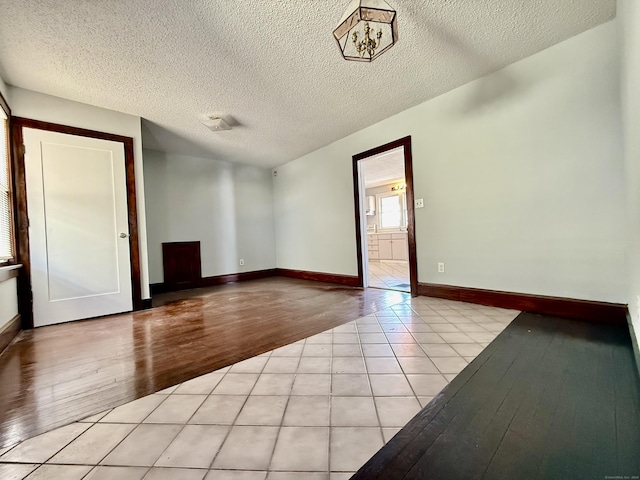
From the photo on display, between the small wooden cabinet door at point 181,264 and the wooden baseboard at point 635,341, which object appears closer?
the wooden baseboard at point 635,341

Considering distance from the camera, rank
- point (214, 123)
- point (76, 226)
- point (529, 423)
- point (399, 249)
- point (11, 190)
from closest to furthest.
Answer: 1. point (529, 423)
2. point (11, 190)
3. point (76, 226)
4. point (214, 123)
5. point (399, 249)

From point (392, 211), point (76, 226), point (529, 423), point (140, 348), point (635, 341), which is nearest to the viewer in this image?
point (529, 423)

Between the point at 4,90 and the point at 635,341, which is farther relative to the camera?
the point at 4,90

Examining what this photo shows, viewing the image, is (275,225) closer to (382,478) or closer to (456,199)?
(456,199)

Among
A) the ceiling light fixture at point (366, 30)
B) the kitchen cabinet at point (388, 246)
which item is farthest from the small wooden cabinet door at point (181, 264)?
the kitchen cabinet at point (388, 246)

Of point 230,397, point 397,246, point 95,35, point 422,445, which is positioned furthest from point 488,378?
point 397,246

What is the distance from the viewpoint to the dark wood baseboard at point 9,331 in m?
2.08

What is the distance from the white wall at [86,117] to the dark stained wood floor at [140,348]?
37.0 inches

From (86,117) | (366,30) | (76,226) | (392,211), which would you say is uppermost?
(86,117)

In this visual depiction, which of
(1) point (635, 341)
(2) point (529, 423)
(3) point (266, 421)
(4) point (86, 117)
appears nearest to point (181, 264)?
(4) point (86, 117)

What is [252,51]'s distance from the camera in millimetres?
2133

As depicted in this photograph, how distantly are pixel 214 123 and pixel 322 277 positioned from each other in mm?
2982

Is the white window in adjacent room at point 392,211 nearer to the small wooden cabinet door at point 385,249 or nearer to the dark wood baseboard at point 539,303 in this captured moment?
the small wooden cabinet door at point 385,249

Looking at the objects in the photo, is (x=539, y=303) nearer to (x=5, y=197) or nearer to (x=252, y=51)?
(x=252, y=51)
